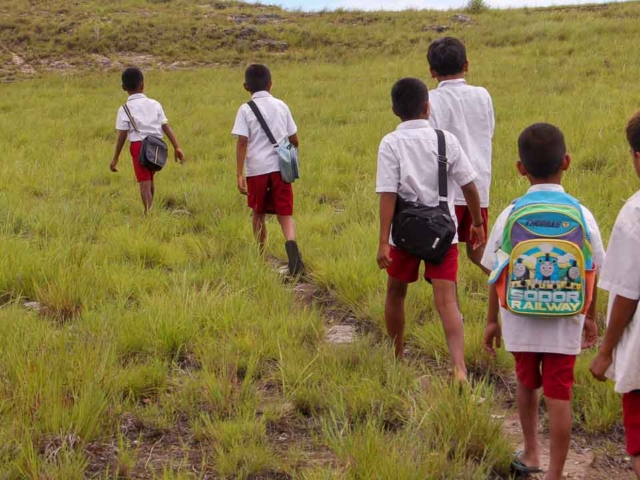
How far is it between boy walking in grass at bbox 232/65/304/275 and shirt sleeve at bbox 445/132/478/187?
2.38m

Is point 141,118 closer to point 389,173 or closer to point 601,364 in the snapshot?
point 389,173

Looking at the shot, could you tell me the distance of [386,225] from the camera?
3.71 m

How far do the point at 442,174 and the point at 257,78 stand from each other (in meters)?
2.84

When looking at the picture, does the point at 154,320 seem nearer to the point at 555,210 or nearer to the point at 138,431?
the point at 138,431

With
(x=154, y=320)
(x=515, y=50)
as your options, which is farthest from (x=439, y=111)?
(x=515, y=50)

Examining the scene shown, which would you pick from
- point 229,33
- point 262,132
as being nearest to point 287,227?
point 262,132

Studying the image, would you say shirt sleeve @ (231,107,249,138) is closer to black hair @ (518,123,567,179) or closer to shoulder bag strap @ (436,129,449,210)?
shoulder bag strap @ (436,129,449,210)

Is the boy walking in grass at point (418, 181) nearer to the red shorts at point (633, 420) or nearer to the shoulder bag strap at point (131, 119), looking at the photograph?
the red shorts at point (633, 420)

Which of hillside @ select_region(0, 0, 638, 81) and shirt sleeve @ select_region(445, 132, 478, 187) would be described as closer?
shirt sleeve @ select_region(445, 132, 478, 187)

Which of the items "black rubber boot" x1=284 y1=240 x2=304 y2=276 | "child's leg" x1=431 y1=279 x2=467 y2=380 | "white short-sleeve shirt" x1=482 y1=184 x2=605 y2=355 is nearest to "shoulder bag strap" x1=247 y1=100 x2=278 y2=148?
"black rubber boot" x1=284 y1=240 x2=304 y2=276

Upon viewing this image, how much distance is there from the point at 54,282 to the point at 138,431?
2.02 meters

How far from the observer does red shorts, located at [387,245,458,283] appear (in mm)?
3811

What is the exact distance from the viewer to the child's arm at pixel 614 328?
2410 millimetres

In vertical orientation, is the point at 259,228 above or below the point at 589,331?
below
